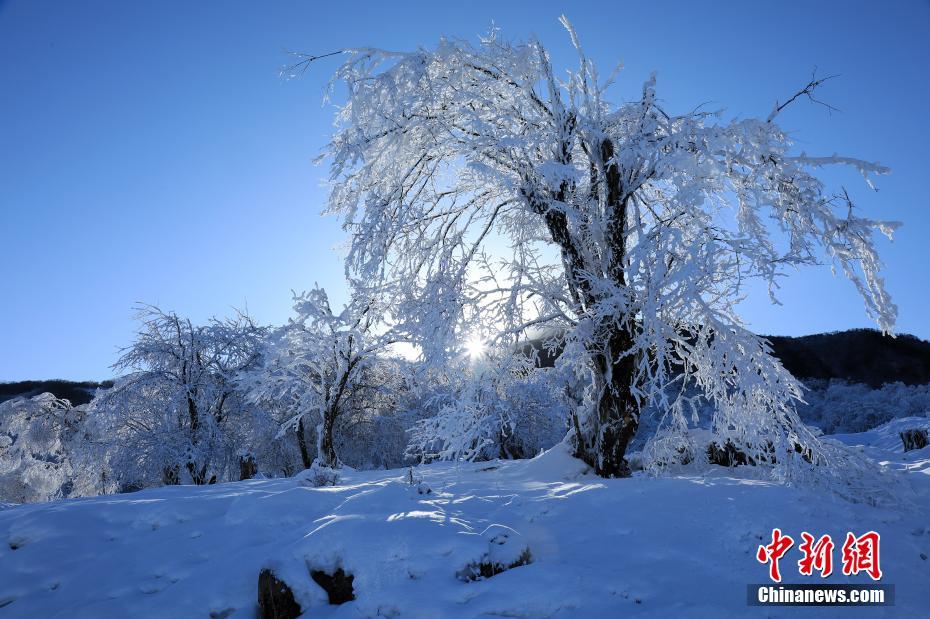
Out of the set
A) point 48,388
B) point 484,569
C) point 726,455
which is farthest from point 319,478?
point 48,388

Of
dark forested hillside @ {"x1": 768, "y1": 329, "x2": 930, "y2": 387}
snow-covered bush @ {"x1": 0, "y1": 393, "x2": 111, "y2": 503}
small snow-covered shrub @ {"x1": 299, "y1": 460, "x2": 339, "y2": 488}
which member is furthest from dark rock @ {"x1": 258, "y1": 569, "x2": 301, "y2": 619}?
dark forested hillside @ {"x1": 768, "y1": 329, "x2": 930, "y2": 387}

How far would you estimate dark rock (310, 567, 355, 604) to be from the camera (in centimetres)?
385

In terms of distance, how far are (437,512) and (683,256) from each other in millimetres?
4224

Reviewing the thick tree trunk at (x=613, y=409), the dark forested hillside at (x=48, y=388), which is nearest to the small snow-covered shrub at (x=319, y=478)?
the thick tree trunk at (x=613, y=409)

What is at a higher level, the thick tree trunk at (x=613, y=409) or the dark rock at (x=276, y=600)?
the thick tree trunk at (x=613, y=409)

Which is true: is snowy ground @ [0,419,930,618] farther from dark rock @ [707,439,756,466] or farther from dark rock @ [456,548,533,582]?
dark rock @ [707,439,756,466]

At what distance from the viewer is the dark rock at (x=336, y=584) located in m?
3.85

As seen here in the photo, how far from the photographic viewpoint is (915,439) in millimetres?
10297

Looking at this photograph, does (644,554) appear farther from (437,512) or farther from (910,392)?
(910,392)

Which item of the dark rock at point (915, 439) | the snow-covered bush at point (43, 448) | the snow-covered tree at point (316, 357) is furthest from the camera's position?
the snow-covered bush at point (43, 448)

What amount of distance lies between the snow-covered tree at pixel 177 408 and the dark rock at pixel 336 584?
13.1 m

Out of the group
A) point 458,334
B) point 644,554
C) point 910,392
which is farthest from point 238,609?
point 910,392

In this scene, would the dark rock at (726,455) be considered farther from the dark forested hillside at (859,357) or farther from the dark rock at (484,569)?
the dark forested hillside at (859,357)

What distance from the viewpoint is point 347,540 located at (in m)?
4.17
